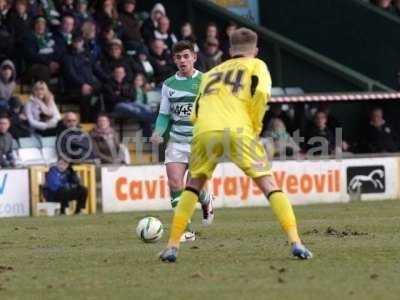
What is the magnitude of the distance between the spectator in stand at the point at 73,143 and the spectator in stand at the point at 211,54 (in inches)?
160

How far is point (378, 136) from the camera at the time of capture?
2619 centimetres

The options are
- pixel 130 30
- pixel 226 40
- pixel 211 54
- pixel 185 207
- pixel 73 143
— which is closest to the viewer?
pixel 185 207

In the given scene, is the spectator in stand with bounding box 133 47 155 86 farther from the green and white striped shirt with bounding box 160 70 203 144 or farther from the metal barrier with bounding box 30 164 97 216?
the green and white striped shirt with bounding box 160 70 203 144

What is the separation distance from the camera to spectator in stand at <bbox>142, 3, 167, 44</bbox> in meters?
26.4

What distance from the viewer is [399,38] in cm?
2741

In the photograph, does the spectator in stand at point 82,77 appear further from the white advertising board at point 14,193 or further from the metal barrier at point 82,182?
the white advertising board at point 14,193

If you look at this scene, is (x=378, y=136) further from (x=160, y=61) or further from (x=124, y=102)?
(x=124, y=102)

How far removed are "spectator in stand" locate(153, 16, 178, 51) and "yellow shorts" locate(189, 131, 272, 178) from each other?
15717mm

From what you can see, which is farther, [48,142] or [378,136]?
[378,136]

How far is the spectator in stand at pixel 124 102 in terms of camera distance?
2450 cm

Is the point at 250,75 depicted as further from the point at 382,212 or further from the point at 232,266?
the point at 382,212

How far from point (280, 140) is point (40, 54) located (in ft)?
16.4

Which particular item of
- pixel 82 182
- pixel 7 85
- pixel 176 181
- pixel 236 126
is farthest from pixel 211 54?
pixel 236 126

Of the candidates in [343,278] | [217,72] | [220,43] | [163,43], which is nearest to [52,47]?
[163,43]
